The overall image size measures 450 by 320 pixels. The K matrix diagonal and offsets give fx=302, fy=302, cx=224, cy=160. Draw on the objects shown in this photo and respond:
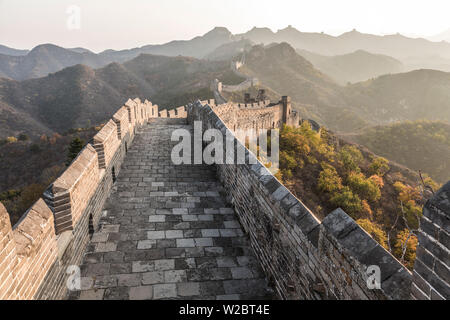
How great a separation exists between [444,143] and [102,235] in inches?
2467

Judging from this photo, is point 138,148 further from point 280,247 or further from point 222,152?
point 280,247

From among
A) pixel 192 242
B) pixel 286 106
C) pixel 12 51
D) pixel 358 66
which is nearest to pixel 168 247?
pixel 192 242

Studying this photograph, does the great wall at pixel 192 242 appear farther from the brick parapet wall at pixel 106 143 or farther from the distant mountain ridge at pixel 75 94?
the distant mountain ridge at pixel 75 94

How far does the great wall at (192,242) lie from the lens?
2.23 metres

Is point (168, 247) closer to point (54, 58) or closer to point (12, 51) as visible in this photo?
point (54, 58)

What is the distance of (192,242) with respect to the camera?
4629 mm

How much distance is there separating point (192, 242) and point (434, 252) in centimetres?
342

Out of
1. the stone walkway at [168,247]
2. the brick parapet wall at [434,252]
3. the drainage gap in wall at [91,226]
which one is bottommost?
the stone walkway at [168,247]

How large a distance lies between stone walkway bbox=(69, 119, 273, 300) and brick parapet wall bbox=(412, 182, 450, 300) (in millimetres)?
2146

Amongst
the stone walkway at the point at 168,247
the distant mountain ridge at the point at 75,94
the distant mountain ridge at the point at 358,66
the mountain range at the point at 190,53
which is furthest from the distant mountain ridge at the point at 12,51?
the stone walkway at the point at 168,247

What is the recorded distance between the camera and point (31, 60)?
4171 inches

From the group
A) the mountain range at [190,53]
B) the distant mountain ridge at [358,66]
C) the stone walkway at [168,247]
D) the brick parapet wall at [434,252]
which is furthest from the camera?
the distant mountain ridge at [358,66]

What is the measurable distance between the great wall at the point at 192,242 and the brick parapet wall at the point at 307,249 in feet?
0.04

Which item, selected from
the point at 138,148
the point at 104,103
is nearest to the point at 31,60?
the point at 104,103
